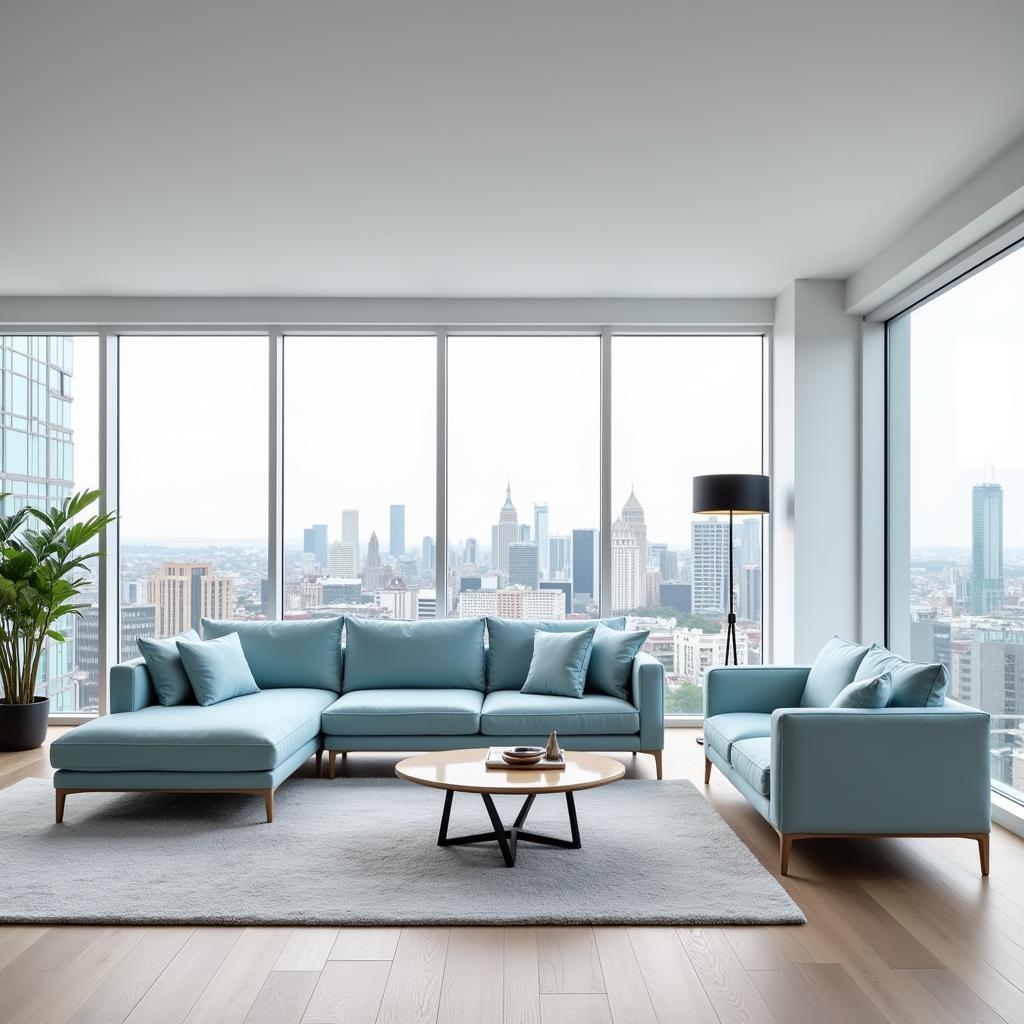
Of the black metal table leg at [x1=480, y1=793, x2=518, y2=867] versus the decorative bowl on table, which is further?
the decorative bowl on table

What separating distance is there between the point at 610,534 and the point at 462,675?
155 cm

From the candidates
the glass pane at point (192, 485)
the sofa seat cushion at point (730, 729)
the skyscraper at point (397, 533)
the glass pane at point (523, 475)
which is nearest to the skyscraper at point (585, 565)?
the glass pane at point (523, 475)

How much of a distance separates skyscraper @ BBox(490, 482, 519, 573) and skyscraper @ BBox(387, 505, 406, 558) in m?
0.61

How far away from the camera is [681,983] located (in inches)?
105

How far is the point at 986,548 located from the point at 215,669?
3.92m

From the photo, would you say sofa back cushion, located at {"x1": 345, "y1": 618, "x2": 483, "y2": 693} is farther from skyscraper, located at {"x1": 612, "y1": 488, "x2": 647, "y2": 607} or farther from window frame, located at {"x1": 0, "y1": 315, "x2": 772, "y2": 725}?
skyscraper, located at {"x1": 612, "y1": 488, "x2": 647, "y2": 607}

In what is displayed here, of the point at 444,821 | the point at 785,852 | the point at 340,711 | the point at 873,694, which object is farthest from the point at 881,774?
the point at 340,711

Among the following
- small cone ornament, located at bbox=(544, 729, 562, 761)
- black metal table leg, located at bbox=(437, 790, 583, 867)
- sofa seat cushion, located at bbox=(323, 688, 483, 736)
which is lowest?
black metal table leg, located at bbox=(437, 790, 583, 867)

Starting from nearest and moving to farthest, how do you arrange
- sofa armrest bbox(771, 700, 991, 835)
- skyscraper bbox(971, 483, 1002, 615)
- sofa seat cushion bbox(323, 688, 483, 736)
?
sofa armrest bbox(771, 700, 991, 835), skyscraper bbox(971, 483, 1002, 615), sofa seat cushion bbox(323, 688, 483, 736)

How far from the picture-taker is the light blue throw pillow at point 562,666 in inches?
204

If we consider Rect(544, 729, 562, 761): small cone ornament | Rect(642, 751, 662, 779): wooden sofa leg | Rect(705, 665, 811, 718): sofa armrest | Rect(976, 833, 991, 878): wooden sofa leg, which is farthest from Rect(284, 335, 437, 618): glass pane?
Rect(976, 833, 991, 878): wooden sofa leg

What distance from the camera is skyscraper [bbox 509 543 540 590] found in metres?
6.43

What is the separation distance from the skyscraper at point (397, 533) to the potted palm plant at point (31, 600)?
1.85 metres

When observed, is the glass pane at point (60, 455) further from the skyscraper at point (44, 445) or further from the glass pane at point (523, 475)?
the glass pane at point (523, 475)
